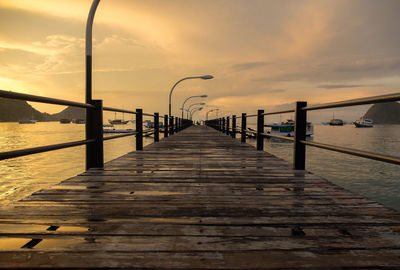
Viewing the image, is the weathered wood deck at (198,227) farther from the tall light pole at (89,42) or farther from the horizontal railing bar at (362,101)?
the tall light pole at (89,42)

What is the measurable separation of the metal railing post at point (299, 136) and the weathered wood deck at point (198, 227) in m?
1.05

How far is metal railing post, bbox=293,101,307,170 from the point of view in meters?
4.33

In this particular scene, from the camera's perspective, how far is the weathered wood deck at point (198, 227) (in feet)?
5.12

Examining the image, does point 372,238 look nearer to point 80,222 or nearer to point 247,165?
point 80,222

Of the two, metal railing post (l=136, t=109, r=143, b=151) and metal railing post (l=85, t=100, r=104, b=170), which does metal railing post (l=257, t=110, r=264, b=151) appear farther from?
metal railing post (l=85, t=100, r=104, b=170)

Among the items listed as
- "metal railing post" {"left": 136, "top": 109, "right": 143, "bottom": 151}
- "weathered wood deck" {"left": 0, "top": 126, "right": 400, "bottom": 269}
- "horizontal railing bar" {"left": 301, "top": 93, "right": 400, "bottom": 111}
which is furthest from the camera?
"metal railing post" {"left": 136, "top": 109, "right": 143, "bottom": 151}

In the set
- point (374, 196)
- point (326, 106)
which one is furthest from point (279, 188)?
point (374, 196)

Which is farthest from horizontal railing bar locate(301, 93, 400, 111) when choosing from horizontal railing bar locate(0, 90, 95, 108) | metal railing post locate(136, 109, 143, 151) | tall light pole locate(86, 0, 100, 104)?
metal railing post locate(136, 109, 143, 151)

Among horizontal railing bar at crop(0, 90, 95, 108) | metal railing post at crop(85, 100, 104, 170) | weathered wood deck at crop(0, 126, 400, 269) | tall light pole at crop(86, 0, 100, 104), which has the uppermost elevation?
Answer: tall light pole at crop(86, 0, 100, 104)

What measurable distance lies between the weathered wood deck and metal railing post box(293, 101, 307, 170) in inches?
41.3

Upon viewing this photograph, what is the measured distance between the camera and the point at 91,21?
16.1 feet

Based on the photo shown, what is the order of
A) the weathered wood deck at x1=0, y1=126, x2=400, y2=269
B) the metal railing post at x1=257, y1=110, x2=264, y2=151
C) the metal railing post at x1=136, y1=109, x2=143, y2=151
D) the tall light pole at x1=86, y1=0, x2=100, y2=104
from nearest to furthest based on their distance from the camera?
the weathered wood deck at x1=0, y1=126, x2=400, y2=269 → the tall light pole at x1=86, y1=0, x2=100, y2=104 → the metal railing post at x1=257, y1=110, x2=264, y2=151 → the metal railing post at x1=136, y1=109, x2=143, y2=151

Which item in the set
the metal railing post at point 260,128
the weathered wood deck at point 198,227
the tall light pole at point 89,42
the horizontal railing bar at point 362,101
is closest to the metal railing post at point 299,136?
the horizontal railing bar at point 362,101

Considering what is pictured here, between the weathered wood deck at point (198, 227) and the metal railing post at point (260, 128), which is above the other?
the metal railing post at point (260, 128)
